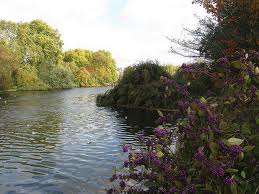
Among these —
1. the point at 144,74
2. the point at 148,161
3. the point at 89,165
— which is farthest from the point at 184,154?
the point at 144,74

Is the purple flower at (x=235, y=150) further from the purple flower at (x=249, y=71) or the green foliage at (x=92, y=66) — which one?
the green foliage at (x=92, y=66)

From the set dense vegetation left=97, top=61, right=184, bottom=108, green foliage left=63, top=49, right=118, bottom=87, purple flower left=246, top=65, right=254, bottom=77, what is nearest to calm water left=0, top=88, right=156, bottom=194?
purple flower left=246, top=65, right=254, bottom=77

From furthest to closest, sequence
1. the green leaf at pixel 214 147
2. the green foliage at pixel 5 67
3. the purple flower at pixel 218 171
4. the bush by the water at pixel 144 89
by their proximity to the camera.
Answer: the green foliage at pixel 5 67 → the bush by the water at pixel 144 89 → the green leaf at pixel 214 147 → the purple flower at pixel 218 171

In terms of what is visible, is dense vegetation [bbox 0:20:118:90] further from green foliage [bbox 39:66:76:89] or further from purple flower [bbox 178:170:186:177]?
purple flower [bbox 178:170:186:177]

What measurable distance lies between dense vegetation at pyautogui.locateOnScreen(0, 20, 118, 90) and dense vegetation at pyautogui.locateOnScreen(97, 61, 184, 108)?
3275cm

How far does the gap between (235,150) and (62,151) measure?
406 inches

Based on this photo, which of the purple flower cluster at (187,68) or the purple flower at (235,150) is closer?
the purple flower at (235,150)

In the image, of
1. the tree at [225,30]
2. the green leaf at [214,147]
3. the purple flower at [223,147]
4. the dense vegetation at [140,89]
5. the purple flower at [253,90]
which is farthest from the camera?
the dense vegetation at [140,89]

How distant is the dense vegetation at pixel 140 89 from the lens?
2905 centimetres

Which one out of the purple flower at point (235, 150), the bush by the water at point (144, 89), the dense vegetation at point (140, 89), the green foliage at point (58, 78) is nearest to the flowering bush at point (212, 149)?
the purple flower at point (235, 150)

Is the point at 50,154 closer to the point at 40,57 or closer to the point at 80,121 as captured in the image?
the point at 80,121

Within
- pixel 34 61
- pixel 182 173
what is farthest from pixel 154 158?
pixel 34 61

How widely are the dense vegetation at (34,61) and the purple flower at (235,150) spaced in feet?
197

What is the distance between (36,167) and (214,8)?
12.3m
